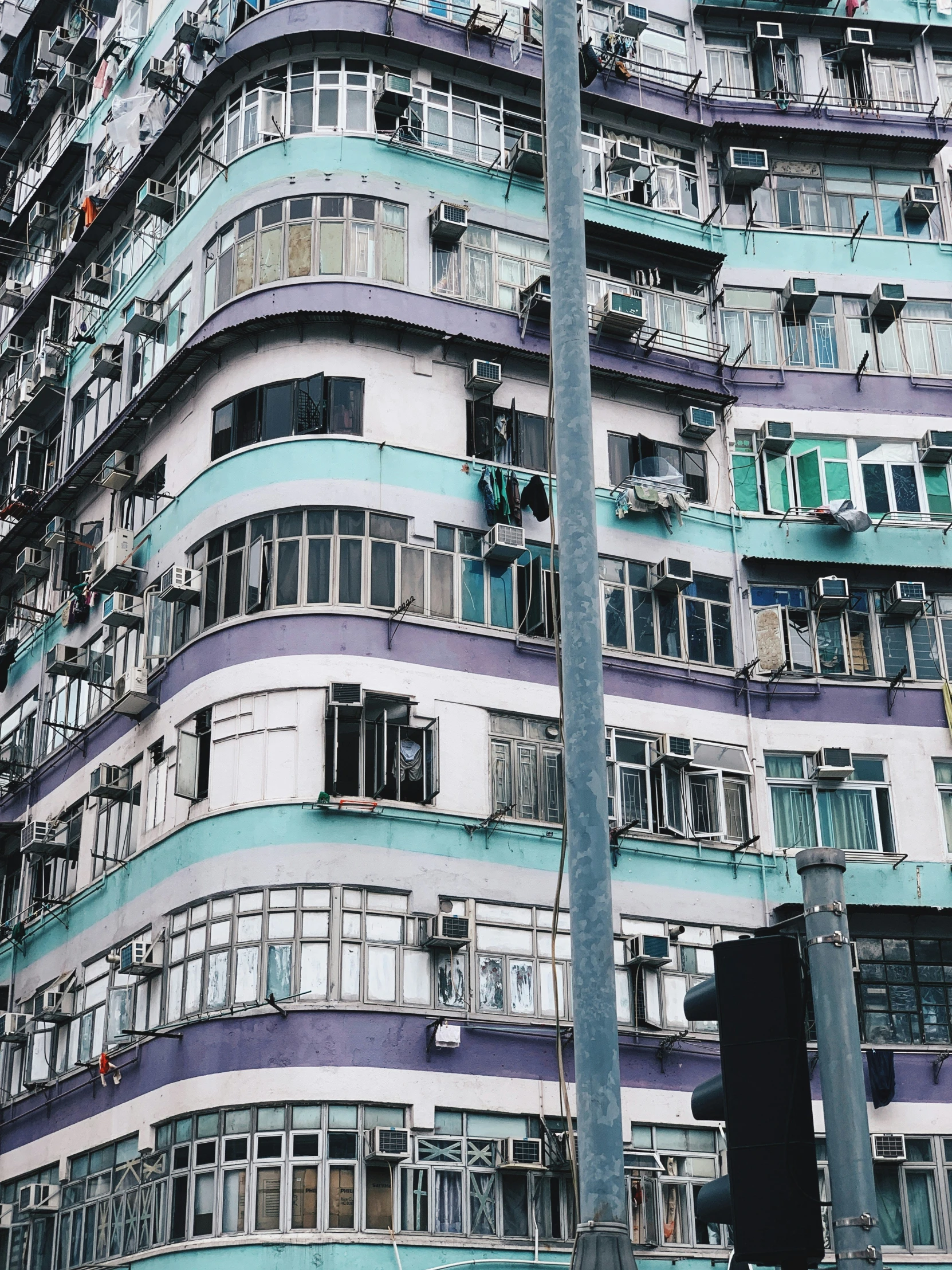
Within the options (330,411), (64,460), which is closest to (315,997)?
(330,411)

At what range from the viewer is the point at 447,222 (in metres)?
27.8

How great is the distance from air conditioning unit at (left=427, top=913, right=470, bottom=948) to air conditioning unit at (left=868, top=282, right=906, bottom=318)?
1474 centimetres

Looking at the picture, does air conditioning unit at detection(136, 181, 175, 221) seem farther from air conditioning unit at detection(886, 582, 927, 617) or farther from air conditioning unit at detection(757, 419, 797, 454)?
air conditioning unit at detection(886, 582, 927, 617)

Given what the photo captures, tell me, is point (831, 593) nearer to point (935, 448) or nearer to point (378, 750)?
point (935, 448)

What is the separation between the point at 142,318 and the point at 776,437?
1189 cm

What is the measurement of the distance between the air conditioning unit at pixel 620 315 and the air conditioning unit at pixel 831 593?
562 cm

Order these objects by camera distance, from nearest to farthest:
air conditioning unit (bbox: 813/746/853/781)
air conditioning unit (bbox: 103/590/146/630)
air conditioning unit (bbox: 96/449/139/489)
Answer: air conditioning unit (bbox: 813/746/853/781) → air conditioning unit (bbox: 103/590/146/630) → air conditioning unit (bbox: 96/449/139/489)

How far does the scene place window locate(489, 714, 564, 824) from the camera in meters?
25.4

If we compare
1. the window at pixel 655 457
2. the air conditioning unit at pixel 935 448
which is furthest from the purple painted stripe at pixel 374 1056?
the air conditioning unit at pixel 935 448

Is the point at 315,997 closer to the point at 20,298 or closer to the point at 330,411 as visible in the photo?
the point at 330,411

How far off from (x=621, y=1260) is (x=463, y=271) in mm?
24368

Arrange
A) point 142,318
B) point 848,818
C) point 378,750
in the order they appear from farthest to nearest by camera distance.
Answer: point 142,318 < point 848,818 < point 378,750

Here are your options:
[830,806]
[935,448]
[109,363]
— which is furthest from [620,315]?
[109,363]

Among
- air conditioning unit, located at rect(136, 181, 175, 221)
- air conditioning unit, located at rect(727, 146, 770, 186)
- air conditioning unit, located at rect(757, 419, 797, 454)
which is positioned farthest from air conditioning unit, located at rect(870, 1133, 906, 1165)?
air conditioning unit, located at rect(136, 181, 175, 221)
